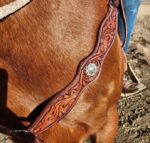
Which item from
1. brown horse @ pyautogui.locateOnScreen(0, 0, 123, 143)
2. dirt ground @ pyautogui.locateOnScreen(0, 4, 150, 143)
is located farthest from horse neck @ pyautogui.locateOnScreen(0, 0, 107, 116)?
dirt ground @ pyautogui.locateOnScreen(0, 4, 150, 143)

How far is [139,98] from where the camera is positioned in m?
3.08

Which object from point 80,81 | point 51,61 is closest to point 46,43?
point 51,61

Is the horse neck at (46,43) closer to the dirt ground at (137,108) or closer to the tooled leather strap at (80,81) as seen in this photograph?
the tooled leather strap at (80,81)

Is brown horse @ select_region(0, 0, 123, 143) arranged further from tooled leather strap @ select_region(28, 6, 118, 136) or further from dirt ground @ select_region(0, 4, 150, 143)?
dirt ground @ select_region(0, 4, 150, 143)

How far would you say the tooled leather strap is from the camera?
1.46 metres

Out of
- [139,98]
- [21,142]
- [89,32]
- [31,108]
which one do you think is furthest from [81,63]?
[139,98]

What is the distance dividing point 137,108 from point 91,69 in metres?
1.60

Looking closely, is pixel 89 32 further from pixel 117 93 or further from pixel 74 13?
pixel 117 93

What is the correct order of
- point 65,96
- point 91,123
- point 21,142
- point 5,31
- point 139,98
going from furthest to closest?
point 139,98
point 21,142
point 91,123
point 65,96
point 5,31

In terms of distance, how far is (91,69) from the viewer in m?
1.47

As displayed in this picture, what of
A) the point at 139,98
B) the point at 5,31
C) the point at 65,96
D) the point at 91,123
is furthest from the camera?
the point at 139,98

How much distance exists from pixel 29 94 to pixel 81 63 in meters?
0.19

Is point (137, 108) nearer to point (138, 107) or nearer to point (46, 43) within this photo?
point (138, 107)

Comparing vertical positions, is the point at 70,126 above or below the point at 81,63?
below
